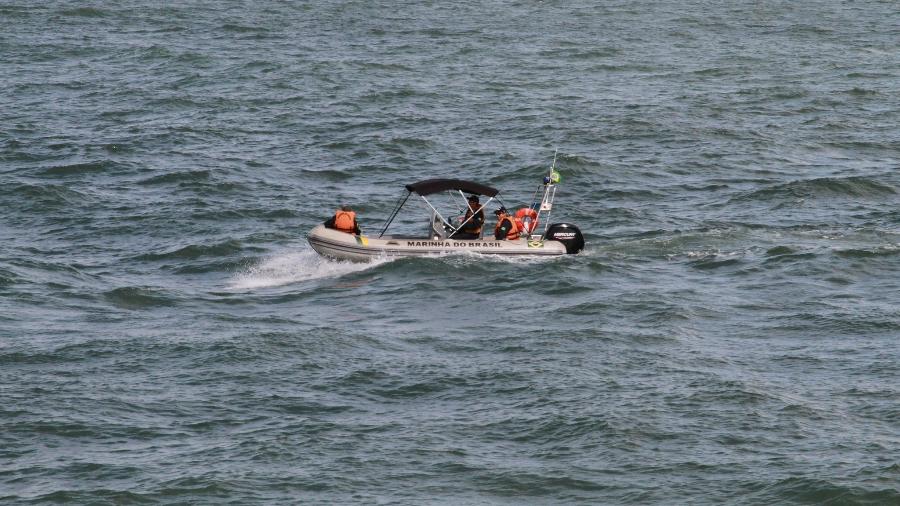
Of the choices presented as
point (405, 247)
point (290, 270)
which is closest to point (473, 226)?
point (405, 247)

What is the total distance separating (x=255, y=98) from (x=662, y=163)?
53.5 feet

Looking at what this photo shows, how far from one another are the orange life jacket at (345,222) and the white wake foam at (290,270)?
2.60ft

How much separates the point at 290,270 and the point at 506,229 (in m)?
5.15

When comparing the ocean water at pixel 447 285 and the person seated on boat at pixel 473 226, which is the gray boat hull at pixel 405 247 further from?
the person seated on boat at pixel 473 226

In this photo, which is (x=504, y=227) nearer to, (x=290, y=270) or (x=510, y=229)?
(x=510, y=229)

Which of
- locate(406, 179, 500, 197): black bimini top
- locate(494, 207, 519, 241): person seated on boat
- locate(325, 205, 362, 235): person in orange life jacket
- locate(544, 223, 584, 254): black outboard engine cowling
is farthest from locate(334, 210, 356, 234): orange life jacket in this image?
locate(544, 223, 584, 254): black outboard engine cowling

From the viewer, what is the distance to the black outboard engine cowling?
3334 cm

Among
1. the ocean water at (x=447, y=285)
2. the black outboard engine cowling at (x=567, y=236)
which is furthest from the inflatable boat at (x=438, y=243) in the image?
the ocean water at (x=447, y=285)

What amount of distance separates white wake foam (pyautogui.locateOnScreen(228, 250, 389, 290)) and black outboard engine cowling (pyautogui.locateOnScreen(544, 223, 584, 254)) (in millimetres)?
3978

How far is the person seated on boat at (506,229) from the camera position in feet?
110

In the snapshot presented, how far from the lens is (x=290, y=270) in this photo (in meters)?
33.1

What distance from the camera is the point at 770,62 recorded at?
5850cm

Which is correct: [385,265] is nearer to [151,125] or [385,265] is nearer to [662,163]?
[662,163]

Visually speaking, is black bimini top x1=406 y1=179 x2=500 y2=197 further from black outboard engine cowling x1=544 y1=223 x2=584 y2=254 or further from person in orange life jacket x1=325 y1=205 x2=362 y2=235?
black outboard engine cowling x1=544 y1=223 x2=584 y2=254
